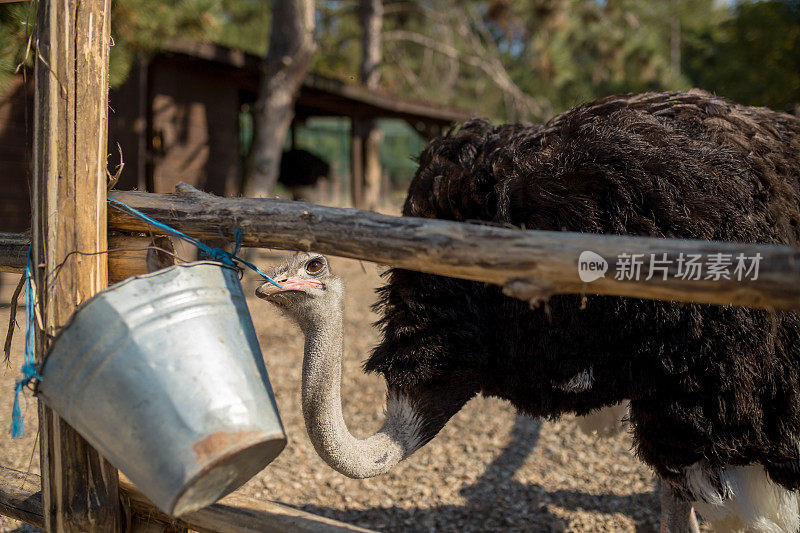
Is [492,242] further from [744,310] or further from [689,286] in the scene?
[744,310]

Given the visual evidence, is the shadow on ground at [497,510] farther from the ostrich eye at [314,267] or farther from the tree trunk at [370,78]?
the tree trunk at [370,78]

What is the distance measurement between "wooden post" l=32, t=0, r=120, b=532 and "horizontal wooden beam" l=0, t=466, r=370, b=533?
168mm

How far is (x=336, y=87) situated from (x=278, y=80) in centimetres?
180

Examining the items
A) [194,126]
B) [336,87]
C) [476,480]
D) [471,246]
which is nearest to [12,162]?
[194,126]

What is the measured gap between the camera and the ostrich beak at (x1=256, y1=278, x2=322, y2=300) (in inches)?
82.3

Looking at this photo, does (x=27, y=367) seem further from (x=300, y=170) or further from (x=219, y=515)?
(x=300, y=170)

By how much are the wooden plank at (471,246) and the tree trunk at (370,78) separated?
29.7ft

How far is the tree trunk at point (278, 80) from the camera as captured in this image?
22.8ft

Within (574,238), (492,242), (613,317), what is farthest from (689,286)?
(613,317)

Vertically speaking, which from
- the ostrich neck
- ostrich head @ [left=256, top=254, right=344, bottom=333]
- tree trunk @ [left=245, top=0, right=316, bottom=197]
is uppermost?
tree trunk @ [left=245, top=0, right=316, bottom=197]

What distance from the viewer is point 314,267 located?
216cm

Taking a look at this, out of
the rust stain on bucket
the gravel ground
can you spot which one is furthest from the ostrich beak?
the gravel ground

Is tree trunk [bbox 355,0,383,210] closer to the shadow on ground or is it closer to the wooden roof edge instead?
the wooden roof edge

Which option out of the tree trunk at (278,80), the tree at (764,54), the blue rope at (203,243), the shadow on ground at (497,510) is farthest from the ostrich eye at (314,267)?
the tree at (764,54)
